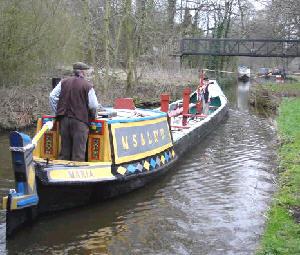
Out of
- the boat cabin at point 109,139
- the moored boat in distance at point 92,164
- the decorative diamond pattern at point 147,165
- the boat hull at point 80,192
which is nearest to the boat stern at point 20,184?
the moored boat in distance at point 92,164

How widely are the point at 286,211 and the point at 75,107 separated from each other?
11.8 feet

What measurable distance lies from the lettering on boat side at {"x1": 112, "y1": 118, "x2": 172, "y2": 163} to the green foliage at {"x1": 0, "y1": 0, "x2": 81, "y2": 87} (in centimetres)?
777

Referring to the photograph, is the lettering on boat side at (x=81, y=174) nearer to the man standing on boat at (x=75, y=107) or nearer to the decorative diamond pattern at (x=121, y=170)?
the decorative diamond pattern at (x=121, y=170)

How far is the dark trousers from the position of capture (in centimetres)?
698

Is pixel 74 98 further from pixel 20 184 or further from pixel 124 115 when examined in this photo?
pixel 124 115

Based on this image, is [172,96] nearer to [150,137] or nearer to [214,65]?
[150,137]

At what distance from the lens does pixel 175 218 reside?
7016 mm

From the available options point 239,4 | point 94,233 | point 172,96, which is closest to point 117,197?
point 94,233

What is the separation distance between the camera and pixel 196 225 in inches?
264

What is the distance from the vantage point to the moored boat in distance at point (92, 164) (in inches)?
225

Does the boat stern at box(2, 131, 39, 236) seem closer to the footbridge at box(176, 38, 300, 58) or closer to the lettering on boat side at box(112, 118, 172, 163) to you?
the lettering on boat side at box(112, 118, 172, 163)

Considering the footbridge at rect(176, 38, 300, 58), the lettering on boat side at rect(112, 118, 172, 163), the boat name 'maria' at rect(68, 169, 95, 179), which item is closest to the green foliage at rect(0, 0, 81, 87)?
the lettering on boat side at rect(112, 118, 172, 163)

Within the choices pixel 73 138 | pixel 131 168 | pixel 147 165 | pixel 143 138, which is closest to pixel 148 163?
pixel 147 165

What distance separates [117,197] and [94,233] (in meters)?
1.43
